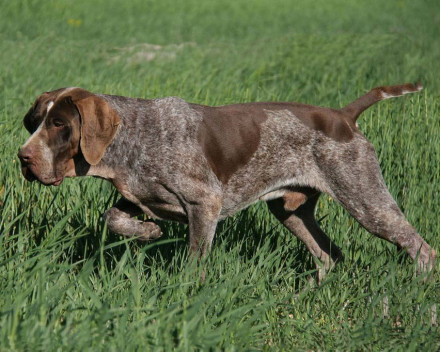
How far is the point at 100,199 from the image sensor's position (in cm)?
568

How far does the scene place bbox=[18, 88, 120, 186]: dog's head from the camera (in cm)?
437

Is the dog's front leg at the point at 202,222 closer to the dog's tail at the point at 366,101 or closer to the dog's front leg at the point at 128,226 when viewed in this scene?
the dog's front leg at the point at 128,226

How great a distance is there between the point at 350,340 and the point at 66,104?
1.97 metres

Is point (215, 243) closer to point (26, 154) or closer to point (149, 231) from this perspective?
point (149, 231)

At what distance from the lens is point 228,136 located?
5008 millimetres

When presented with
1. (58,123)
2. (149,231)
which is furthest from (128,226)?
(58,123)

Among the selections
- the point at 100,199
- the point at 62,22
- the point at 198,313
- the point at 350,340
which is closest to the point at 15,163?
the point at 100,199

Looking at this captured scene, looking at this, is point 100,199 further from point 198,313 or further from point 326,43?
point 326,43

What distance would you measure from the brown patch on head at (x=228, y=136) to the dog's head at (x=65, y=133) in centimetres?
64

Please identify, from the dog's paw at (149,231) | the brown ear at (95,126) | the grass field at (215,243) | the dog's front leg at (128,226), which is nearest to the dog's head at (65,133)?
the brown ear at (95,126)

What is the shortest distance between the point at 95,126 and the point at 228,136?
35.9 inches

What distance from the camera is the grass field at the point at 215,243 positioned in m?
3.67

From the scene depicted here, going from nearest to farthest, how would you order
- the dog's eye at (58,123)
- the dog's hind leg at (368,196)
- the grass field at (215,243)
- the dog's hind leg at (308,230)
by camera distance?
the grass field at (215,243) → the dog's eye at (58,123) → the dog's hind leg at (368,196) → the dog's hind leg at (308,230)

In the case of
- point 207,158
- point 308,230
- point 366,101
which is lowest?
point 308,230
